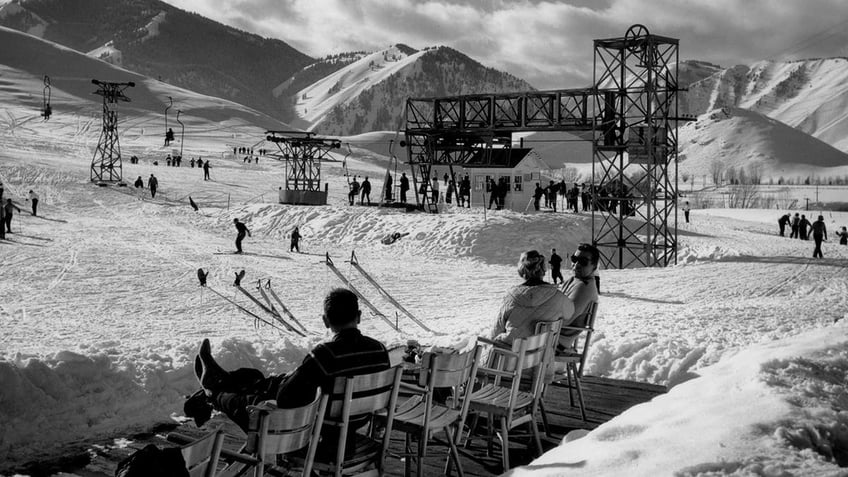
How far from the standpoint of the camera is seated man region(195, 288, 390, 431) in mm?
4258

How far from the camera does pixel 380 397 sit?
4.30m

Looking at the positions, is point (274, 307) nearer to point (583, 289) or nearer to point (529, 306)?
point (583, 289)

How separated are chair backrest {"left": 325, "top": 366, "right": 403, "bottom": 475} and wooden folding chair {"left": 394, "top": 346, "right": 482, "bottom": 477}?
1.07 ft

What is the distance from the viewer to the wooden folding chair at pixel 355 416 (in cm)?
409

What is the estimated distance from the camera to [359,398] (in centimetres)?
418

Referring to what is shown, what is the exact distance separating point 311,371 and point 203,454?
3.69ft

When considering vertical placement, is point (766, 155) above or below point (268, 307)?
above

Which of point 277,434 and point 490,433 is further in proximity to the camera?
point 490,433

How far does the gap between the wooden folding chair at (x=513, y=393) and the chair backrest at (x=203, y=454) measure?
2281mm

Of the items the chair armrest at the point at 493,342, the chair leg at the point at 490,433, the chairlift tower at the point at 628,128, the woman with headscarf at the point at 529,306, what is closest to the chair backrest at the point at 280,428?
the chair leg at the point at 490,433

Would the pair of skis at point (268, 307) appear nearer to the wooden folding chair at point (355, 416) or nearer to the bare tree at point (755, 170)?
the wooden folding chair at point (355, 416)

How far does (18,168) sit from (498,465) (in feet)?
157

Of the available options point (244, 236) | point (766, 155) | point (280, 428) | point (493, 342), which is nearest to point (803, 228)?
point (244, 236)

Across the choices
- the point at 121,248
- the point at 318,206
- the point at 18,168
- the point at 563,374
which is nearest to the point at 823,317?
the point at 563,374
